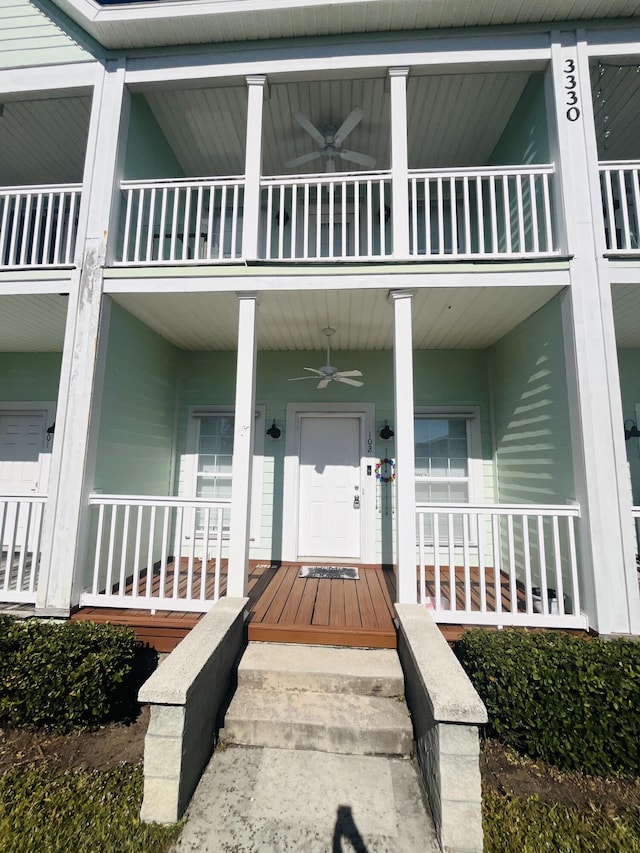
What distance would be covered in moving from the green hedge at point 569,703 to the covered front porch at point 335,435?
980 mm

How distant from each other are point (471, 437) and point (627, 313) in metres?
2.18

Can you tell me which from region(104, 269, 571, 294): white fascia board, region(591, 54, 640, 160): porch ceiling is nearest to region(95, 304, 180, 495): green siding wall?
region(104, 269, 571, 294): white fascia board

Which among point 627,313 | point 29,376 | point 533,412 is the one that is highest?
point 627,313

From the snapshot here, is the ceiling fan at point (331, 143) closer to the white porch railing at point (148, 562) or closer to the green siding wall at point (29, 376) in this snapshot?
the white porch railing at point (148, 562)

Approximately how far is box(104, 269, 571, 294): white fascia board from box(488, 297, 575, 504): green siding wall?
16.2 inches

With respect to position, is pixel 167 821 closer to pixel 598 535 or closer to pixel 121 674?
pixel 121 674

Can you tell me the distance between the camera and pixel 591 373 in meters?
3.32

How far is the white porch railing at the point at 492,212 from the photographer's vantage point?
3.57 meters

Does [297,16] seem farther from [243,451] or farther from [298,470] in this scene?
[298,470]

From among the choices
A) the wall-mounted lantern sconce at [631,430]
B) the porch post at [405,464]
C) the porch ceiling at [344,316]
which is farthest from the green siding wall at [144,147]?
the wall-mounted lantern sconce at [631,430]

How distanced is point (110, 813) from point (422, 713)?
177 cm

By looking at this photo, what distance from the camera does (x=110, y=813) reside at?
2021 millimetres

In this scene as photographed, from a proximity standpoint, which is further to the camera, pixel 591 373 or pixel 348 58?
pixel 348 58

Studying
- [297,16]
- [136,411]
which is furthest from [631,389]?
[136,411]
